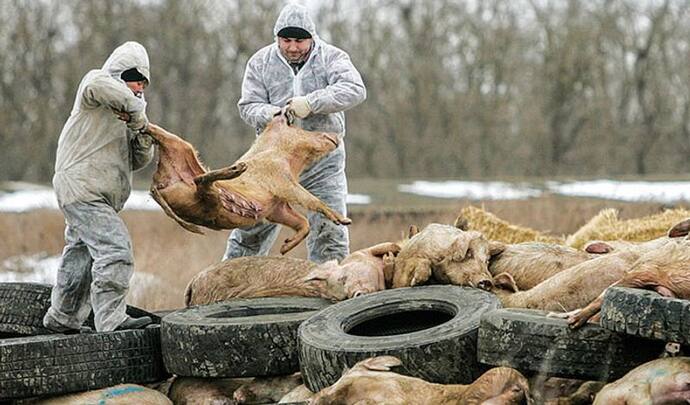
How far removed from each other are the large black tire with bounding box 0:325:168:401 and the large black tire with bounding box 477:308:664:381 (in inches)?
98.7

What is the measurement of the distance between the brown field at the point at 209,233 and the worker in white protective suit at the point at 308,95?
17.3ft

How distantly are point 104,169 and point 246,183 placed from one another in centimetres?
97

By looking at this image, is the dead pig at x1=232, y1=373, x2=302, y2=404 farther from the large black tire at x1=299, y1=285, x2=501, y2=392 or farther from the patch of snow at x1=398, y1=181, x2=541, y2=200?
the patch of snow at x1=398, y1=181, x2=541, y2=200

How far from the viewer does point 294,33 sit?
29.4ft

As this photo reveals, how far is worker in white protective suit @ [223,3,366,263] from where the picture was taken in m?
8.91

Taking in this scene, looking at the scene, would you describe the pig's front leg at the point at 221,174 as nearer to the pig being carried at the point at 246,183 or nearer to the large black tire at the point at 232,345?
the pig being carried at the point at 246,183

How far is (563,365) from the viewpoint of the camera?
6227 mm

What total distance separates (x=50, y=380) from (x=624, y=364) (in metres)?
3.61

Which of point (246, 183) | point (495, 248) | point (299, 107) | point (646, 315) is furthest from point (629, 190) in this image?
point (646, 315)

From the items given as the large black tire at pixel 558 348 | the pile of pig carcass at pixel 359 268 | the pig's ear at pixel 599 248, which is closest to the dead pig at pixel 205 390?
the pile of pig carcass at pixel 359 268

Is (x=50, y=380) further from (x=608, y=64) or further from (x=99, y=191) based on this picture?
(x=608, y=64)

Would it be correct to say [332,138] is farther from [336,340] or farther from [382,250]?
[336,340]

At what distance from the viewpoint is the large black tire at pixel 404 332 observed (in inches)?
259

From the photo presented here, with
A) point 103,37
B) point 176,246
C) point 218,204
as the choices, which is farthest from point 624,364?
point 103,37
